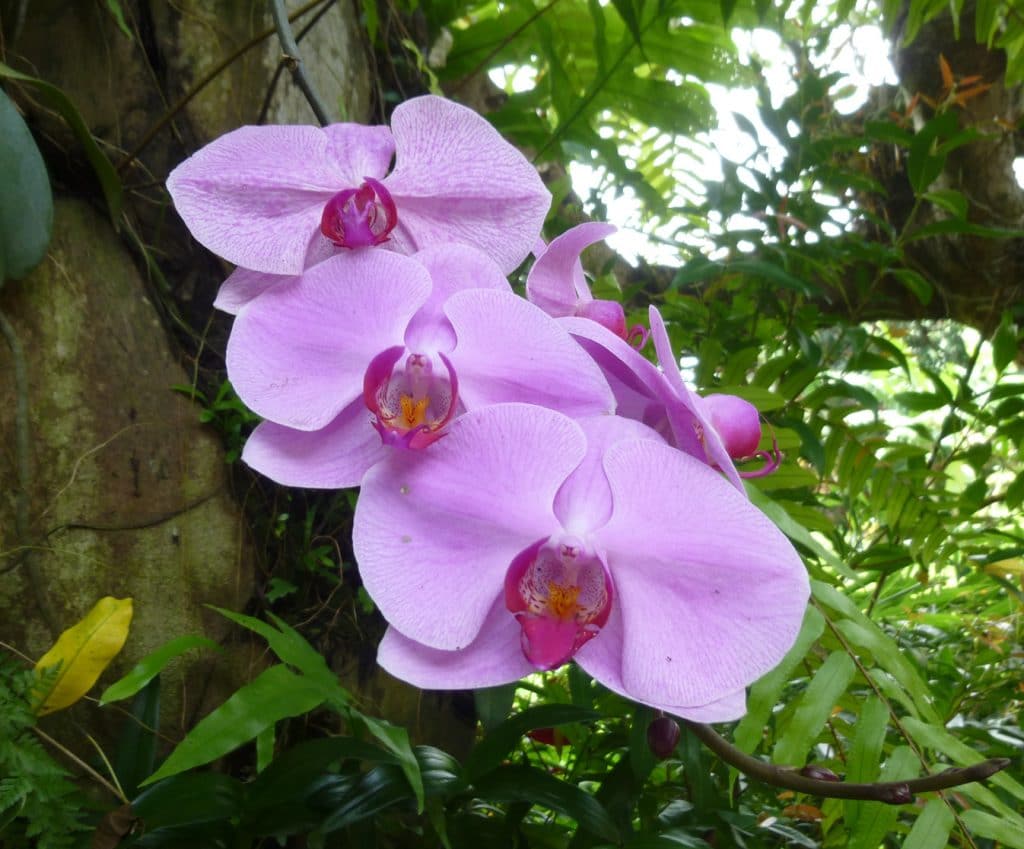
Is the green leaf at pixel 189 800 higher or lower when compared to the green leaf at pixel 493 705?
lower

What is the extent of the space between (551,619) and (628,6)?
0.80 m

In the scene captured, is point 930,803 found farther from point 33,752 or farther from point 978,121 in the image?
point 978,121

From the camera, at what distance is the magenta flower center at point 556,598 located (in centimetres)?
34

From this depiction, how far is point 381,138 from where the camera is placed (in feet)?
1.46

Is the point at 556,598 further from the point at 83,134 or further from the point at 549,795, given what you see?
the point at 83,134

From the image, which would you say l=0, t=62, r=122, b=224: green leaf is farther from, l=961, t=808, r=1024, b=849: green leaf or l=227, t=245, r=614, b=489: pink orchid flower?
A: l=961, t=808, r=1024, b=849: green leaf

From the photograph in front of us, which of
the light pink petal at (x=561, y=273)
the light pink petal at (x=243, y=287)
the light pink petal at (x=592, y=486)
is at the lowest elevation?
the light pink petal at (x=592, y=486)

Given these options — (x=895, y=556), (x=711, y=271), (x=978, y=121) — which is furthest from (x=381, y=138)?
(x=978, y=121)

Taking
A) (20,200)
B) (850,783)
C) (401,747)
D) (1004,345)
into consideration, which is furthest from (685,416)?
(1004,345)

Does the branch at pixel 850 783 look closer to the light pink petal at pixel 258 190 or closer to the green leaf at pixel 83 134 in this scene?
the light pink petal at pixel 258 190

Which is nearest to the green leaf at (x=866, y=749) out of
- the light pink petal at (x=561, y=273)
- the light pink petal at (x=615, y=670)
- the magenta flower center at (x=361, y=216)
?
the light pink petal at (x=615, y=670)

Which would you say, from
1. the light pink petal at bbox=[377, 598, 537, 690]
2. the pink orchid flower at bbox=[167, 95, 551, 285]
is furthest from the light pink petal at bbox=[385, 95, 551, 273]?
the light pink petal at bbox=[377, 598, 537, 690]

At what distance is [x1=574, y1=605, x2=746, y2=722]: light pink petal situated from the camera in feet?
1.17

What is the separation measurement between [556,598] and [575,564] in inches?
0.8
